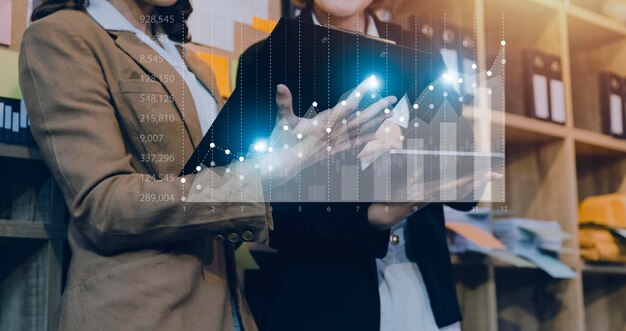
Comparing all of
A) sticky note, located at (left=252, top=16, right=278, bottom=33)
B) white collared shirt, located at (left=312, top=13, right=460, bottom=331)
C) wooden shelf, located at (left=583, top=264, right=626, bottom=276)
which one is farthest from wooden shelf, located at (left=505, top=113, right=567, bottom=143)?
sticky note, located at (left=252, top=16, right=278, bottom=33)

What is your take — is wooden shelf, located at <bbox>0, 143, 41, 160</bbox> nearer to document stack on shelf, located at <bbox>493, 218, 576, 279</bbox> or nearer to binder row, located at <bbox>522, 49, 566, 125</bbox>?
document stack on shelf, located at <bbox>493, 218, 576, 279</bbox>

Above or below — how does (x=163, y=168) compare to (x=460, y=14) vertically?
below

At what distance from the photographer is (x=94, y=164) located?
0.82 meters

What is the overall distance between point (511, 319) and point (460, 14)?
2.79 feet

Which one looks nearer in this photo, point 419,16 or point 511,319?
point 419,16

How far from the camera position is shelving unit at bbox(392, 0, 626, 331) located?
170 cm

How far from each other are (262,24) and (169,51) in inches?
8.8

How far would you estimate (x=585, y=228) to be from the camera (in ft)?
6.28

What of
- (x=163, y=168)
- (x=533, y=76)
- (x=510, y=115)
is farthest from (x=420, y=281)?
(x=533, y=76)

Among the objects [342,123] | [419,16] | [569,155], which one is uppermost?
[419,16]

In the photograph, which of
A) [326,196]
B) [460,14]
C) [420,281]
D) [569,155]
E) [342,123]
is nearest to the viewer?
[342,123]

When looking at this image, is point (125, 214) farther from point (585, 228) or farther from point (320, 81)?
point (585, 228)

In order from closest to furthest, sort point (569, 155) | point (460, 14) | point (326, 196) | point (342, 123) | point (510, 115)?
point (342, 123) → point (326, 196) → point (460, 14) → point (510, 115) → point (569, 155)

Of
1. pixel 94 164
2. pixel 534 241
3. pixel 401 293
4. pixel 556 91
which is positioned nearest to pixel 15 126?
pixel 94 164
